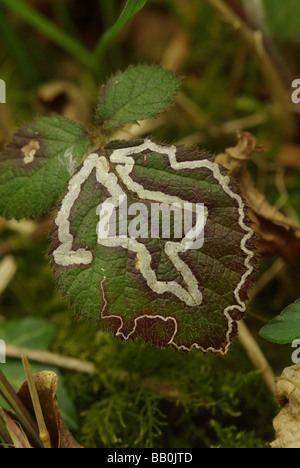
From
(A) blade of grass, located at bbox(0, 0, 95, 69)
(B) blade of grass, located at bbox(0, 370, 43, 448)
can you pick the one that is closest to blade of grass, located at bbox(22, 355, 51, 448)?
(B) blade of grass, located at bbox(0, 370, 43, 448)

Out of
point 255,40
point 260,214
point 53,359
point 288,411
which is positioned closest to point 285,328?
point 288,411

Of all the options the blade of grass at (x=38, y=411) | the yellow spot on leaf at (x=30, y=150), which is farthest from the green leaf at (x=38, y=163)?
the blade of grass at (x=38, y=411)

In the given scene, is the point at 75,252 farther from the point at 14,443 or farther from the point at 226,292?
the point at 14,443

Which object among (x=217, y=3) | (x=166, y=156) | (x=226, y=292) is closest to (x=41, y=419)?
(x=226, y=292)

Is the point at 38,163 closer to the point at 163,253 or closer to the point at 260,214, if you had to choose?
the point at 163,253

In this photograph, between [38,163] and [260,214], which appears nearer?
[38,163]

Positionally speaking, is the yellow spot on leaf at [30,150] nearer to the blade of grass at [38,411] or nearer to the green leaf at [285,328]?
the blade of grass at [38,411]
